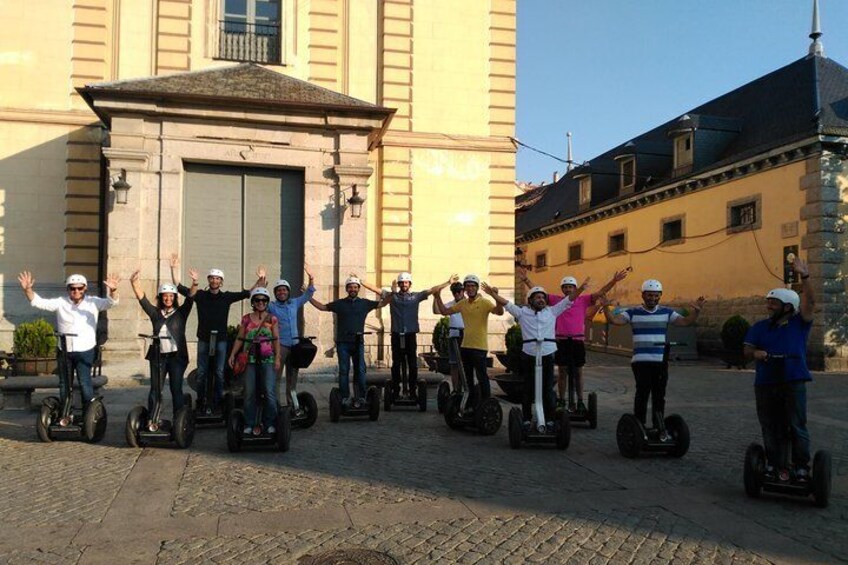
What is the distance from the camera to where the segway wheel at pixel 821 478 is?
5.66 metres

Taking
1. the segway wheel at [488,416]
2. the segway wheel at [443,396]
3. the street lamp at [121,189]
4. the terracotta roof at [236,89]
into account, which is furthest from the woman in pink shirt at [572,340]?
the street lamp at [121,189]

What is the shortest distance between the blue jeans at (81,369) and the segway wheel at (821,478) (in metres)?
7.41

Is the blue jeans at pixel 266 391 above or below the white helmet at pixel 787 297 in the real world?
below

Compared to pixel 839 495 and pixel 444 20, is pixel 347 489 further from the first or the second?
pixel 444 20

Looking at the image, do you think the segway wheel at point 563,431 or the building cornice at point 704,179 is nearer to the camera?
the segway wheel at point 563,431

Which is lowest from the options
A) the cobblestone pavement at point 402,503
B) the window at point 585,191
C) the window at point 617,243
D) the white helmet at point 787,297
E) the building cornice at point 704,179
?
the cobblestone pavement at point 402,503

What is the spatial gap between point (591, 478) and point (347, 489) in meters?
2.27

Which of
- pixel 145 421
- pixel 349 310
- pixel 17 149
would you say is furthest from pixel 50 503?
pixel 17 149

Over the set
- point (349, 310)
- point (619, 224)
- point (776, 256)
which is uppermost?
point (619, 224)

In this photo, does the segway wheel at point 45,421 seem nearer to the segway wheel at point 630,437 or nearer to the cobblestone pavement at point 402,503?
the cobblestone pavement at point 402,503

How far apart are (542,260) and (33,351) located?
2682cm

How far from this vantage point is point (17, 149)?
51.3ft

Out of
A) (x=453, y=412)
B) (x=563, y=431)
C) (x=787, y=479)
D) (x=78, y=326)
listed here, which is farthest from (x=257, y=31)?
(x=787, y=479)

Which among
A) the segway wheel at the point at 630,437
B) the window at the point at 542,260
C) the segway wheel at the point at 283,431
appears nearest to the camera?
the segway wheel at the point at 630,437
